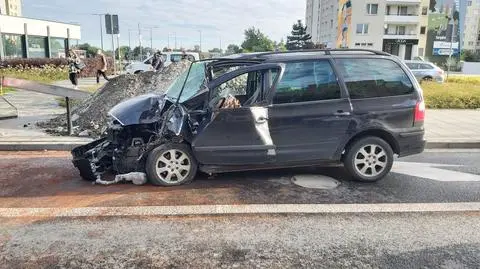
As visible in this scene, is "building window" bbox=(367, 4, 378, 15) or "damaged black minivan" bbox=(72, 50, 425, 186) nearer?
"damaged black minivan" bbox=(72, 50, 425, 186)

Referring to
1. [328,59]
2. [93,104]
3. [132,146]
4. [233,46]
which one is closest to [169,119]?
[132,146]

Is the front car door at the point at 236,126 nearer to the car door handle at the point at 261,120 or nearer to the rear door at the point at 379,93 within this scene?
the car door handle at the point at 261,120

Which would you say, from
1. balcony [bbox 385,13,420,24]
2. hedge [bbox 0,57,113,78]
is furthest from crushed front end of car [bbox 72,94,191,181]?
balcony [bbox 385,13,420,24]

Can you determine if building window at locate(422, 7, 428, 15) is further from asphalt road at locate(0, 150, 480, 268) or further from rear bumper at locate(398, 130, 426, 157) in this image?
rear bumper at locate(398, 130, 426, 157)

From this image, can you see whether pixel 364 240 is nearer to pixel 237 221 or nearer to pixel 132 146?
pixel 237 221

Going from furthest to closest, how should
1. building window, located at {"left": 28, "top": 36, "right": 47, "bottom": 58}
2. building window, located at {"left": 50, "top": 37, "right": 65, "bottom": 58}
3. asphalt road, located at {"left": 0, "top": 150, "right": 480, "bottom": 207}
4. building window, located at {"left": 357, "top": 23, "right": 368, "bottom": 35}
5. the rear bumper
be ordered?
building window, located at {"left": 357, "top": 23, "right": 368, "bottom": 35}
building window, located at {"left": 50, "top": 37, "right": 65, "bottom": 58}
building window, located at {"left": 28, "top": 36, "right": 47, "bottom": 58}
the rear bumper
asphalt road, located at {"left": 0, "top": 150, "right": 480, "bottom": 207}

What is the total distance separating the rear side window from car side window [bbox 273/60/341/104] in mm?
207

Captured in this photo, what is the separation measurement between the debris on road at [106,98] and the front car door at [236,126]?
383cm

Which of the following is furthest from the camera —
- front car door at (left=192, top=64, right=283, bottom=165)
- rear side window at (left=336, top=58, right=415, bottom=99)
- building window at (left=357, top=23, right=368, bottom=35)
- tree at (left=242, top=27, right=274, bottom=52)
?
tree at (left=242, top=27, right=274, bottom=52)

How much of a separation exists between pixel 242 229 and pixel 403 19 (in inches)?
2625

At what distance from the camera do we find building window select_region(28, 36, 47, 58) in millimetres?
42781

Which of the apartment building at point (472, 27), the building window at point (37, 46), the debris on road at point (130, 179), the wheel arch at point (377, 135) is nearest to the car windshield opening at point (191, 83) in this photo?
the debris on road at point (130, 179)

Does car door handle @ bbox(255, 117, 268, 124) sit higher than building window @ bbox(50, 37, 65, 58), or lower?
lower

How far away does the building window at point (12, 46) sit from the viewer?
37275 mm
